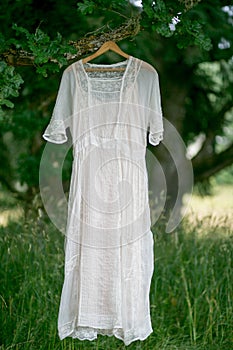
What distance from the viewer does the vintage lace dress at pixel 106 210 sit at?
239cm

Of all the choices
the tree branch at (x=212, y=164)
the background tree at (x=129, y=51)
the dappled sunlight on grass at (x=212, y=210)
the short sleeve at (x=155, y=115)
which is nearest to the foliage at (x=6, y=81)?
the background tree at (x=129, y=51)

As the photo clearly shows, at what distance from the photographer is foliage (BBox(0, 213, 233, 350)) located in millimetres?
3232

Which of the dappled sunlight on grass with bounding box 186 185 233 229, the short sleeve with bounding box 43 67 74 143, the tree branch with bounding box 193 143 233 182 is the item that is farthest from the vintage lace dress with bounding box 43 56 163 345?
the tree branch with bounding box 193 143 233 182

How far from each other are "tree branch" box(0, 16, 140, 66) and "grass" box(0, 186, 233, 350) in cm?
113

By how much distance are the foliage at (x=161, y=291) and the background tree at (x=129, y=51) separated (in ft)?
2.66

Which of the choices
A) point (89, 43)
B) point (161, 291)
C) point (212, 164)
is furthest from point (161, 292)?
point (212, 164)


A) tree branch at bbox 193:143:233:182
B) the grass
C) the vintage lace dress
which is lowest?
tree branch at bbox 193:143:233:182

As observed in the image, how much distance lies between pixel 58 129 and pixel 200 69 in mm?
3305

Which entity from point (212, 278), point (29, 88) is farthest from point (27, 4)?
point (212, 278)

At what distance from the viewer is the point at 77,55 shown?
8.30ft

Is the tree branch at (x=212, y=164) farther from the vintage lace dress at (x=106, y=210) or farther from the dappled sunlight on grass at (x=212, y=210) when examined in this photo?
the vintage lace dress at (x=106, y=210)

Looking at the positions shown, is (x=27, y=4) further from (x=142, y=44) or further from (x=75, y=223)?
(x=75, y=223)

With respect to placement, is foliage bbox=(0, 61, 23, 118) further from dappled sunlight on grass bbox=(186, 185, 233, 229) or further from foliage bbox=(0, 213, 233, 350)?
dappled sunlight on grass bbox=(186, 185, 233, 229)

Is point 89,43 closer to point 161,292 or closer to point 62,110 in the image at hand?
point 62,110
